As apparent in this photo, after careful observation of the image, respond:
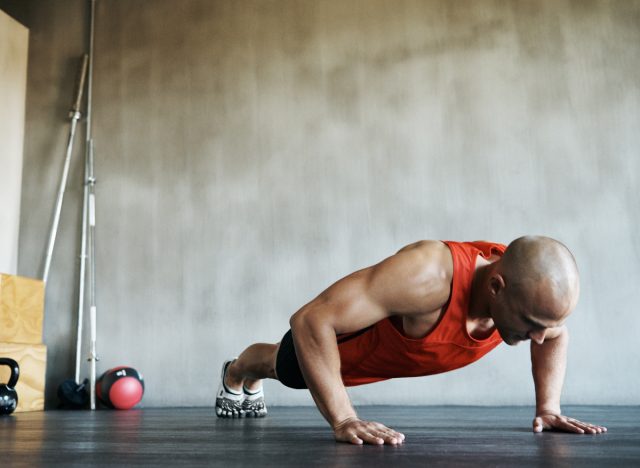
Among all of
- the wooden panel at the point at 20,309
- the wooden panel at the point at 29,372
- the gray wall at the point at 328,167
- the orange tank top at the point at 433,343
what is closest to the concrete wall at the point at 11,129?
the gray wall at the point at 328,167

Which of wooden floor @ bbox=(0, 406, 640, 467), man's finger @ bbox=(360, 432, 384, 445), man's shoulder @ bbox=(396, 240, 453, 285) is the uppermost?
A: man's shoulder @ bbox=(396, 240, 453, 285)

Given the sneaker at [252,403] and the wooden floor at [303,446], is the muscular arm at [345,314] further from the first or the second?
the sneaker at [252,403]

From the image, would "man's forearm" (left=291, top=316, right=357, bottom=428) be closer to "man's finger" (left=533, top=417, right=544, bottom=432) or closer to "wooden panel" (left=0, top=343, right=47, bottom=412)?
"man's finger" (left=533, top=417, right=544, bottom=432)

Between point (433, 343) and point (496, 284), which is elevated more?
point (496, 284)

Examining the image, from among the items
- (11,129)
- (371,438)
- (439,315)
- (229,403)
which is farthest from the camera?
(11,129)

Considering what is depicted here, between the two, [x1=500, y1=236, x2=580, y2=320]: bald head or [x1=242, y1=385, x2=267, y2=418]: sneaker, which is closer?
[x1=500, y1=236, x2=580, y2=320]: bald head

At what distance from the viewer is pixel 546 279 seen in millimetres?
1388

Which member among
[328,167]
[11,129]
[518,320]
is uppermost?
[11,129]

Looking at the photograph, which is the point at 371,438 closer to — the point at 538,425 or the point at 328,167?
the point at 538,425

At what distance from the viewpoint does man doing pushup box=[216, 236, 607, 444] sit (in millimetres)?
1406

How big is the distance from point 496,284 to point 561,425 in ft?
1.54

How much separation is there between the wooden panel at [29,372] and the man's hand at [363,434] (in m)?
2.41

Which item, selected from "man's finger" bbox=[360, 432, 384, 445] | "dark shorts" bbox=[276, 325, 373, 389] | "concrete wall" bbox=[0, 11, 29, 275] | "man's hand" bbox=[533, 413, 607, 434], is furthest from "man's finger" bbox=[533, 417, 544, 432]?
"concrete wall" bbox=[0, 11, 29, 275]

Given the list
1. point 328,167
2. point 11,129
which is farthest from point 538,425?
point 11,129
